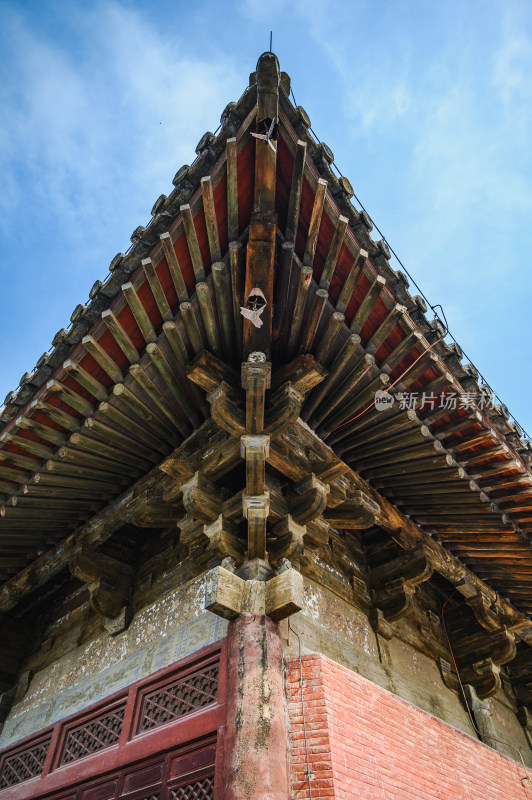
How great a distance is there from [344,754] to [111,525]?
3.20 m

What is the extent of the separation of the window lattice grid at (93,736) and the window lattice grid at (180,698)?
37cm

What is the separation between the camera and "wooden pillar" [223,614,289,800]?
11.6ft

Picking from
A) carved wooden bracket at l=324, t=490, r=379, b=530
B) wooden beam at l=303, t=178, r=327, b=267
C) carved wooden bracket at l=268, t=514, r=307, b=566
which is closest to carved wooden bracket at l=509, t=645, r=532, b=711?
carved wooden bracket at l=324, t=490, r=379, b=530

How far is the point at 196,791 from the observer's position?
12.6 ft

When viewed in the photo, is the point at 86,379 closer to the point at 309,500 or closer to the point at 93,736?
Answer: the point at 309,500

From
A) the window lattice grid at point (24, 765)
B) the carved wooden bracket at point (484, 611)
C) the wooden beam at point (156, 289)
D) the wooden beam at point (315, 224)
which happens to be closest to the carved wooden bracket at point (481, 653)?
the carved wooden bracket at point (484, 611)

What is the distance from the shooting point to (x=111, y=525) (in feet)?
19.6

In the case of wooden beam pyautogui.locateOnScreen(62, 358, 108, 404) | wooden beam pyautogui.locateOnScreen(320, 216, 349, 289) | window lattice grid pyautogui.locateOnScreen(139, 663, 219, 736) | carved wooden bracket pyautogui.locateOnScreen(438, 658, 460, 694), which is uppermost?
wooden beam pyautogui.locateOnScreen(320, 216, 349, 289)

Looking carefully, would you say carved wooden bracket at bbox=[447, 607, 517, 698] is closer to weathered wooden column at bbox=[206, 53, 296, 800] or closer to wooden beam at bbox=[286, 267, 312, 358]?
weathered wooden column at bbox=[206, 53, 296, 800]

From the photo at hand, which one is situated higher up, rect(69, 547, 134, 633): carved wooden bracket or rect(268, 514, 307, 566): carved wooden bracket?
rect(69, 547, 134, 633): carved wooden bracket

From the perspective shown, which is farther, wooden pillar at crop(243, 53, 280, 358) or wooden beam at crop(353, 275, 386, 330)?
wooden beam at crop(353, 275, 386, 330)

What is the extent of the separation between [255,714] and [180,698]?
0.96 meters

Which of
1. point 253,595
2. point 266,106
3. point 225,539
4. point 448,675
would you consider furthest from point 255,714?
point 266,106

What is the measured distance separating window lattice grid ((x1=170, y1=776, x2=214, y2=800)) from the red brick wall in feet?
1.84
